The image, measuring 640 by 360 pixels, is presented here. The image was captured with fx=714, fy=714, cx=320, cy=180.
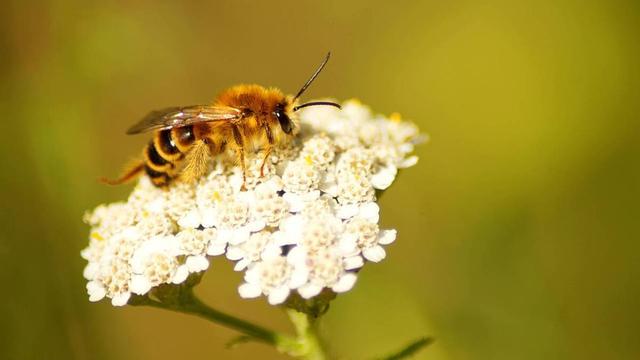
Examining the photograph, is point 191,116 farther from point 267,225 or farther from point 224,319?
point 224,319

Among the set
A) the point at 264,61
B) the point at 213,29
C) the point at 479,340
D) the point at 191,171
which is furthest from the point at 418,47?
the point at 191,171

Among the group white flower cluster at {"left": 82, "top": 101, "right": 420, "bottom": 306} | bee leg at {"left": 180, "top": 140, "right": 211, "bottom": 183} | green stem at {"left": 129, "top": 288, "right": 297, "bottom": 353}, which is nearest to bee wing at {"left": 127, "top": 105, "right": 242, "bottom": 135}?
bee leg at {"left": 180, "top": 140, "right": 211, "bottom": 183}

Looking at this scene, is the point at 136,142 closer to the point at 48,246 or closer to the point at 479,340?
the point at 48,246

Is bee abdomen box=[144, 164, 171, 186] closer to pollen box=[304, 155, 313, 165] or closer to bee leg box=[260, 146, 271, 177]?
bee leg box=[260, 146, 271, 177]

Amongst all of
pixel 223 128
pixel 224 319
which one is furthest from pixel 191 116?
pixel 224 319

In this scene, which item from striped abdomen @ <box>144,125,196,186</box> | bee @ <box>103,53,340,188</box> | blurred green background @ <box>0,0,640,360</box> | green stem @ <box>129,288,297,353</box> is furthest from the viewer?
blurred green background @ <box>0,0,640,360</box>

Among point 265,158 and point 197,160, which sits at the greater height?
point 197,160
